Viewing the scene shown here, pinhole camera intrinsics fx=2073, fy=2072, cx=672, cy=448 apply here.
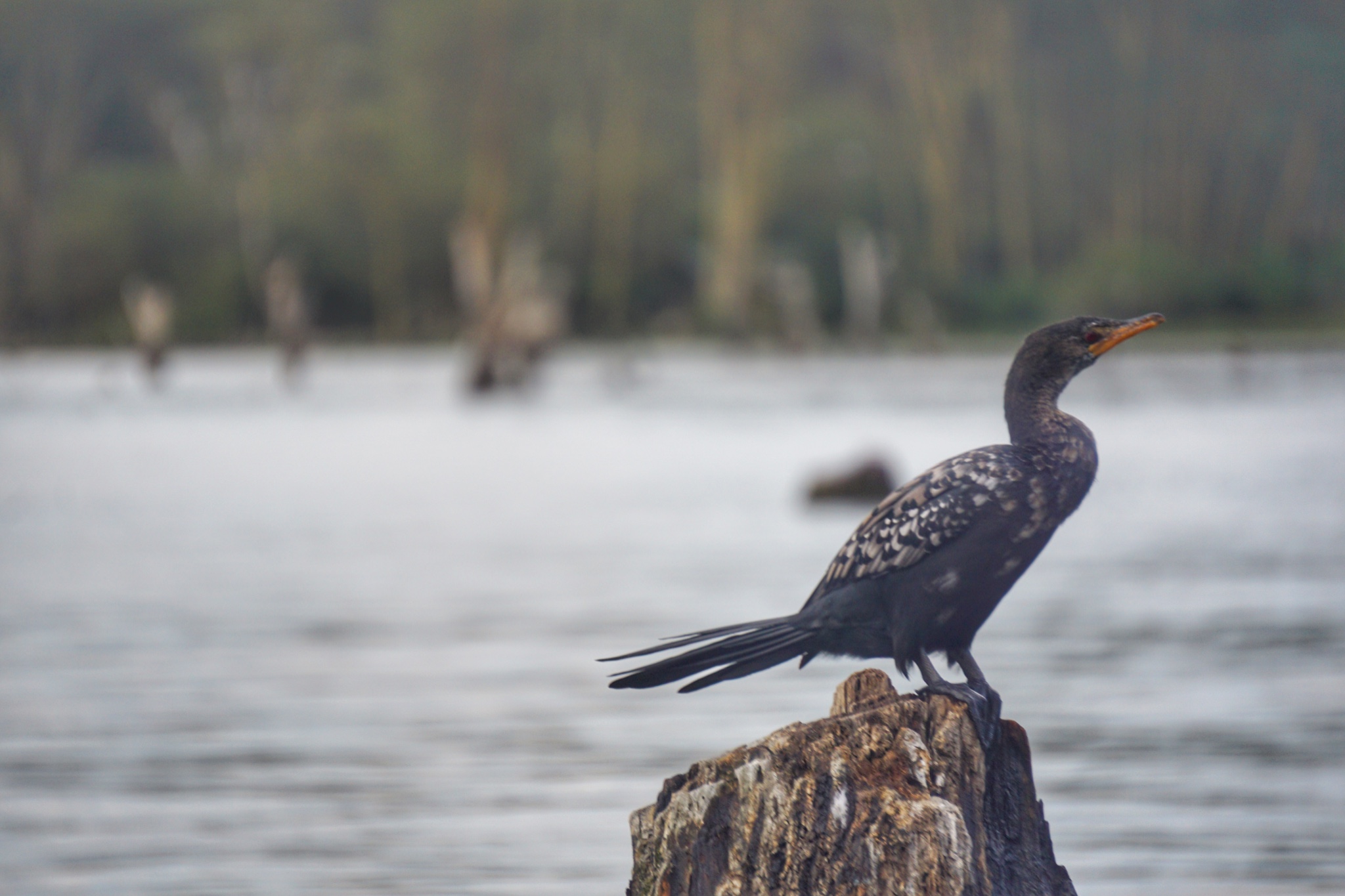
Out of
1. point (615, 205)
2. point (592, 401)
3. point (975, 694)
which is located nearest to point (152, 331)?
point (592, 401)

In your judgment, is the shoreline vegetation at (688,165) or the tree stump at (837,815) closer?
the tree stump at (837,815)

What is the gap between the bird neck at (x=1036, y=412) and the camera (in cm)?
434

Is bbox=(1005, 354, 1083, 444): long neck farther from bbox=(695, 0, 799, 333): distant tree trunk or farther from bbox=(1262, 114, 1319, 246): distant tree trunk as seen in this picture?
bbox=(695, 0, 799, 333): distant tree trunk

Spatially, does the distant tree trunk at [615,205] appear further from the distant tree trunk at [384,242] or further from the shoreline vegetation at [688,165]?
the distant tree trunk at [384,242]

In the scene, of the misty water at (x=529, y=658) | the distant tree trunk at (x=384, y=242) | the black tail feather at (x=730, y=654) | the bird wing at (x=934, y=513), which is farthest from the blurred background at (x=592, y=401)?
the bird wing at (x=934, y=513)

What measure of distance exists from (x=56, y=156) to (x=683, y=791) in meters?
58.2

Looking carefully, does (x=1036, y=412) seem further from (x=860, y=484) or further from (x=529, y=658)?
(x=860, y=484)

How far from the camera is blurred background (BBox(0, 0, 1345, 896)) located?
7.09 metres

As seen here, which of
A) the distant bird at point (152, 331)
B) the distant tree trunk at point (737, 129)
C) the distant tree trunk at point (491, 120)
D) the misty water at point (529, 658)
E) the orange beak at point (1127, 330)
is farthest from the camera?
the distant tree trunk at point (491, 120)

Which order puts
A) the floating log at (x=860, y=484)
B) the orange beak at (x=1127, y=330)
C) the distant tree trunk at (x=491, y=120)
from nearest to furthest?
the orange beak at (x=1127, y=330)
the floating log at (x=860, y=484)
the distant tree trunk at (x=491, y=120)

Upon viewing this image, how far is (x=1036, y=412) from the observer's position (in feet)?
14.4

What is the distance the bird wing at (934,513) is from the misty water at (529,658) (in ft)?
6.02

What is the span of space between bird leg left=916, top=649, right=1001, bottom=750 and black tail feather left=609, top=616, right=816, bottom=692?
27cm

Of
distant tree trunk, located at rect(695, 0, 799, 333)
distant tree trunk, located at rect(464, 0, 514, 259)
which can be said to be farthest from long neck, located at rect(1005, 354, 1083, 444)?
distant tree trunk, located at rect(464, 0, 514, 259)
